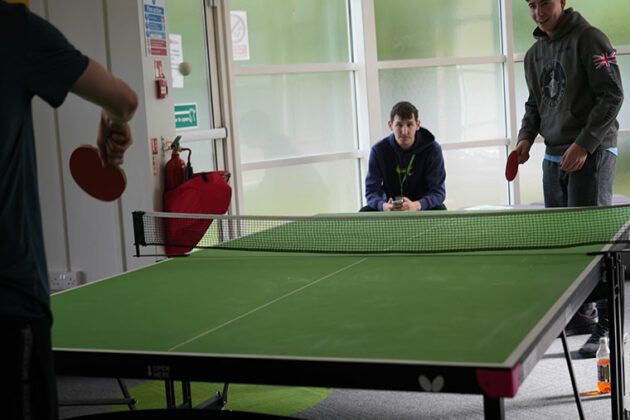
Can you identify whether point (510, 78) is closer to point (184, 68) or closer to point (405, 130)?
point (405, 130)

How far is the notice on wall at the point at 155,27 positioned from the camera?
468 cm

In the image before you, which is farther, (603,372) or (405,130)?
(405,130)

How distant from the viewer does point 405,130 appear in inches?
208

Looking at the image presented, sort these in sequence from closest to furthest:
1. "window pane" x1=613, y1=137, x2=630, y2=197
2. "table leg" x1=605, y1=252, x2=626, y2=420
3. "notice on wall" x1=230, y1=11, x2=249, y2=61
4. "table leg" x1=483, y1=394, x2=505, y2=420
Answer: "table leg" x1=483, y1=394, x2=505, y2=420 < "table leg" x1=605, y1=252, x2=626, y2=420 < "notice on wall" x1=230, y1=11, x2=249, y2=61 < "window pane" x1=613, y1=137, x2=630, y2=197

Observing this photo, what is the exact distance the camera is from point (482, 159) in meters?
7.52

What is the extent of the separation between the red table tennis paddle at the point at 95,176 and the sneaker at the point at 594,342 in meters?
2.81

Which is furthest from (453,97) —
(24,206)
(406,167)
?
(24,206)

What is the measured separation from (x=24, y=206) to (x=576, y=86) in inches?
125

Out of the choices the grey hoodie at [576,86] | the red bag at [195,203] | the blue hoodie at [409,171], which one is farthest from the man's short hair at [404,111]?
the red bag at [195,203]

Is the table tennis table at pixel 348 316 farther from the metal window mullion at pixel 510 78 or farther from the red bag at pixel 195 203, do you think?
the metal window mullion at pixel 510 78

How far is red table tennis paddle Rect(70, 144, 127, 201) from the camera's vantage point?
6.27ft

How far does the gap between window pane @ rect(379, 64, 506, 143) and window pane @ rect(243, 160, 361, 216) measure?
55 centimetres

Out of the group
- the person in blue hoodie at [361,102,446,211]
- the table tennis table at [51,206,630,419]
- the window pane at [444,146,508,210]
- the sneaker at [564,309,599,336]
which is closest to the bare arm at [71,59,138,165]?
the table tennis table at [51,206,630,419]

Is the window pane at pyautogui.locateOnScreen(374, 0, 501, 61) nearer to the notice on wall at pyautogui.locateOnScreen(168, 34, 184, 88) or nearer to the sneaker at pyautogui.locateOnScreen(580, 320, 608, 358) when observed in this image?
the notice on wall at pyautogui.locateOnScreen(168, 34, 184, 88)
